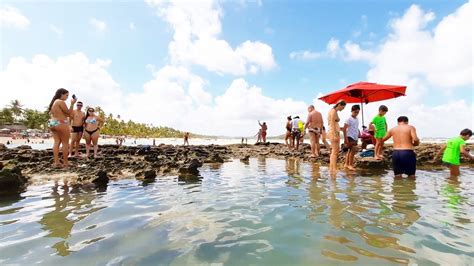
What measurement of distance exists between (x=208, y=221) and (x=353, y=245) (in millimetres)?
1831

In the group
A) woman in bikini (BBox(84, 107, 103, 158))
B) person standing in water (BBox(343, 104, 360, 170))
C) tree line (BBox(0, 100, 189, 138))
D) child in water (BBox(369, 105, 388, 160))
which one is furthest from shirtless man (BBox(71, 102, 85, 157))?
tree line (BBox(0, 100, 189, 138))

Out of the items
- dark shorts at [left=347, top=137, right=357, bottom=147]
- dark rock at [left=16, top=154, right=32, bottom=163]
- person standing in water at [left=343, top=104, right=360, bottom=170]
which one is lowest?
dark rock at [left=16, top=154, right=32, bottom=163]

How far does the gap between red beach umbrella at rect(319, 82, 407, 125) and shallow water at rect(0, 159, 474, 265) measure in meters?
4.41

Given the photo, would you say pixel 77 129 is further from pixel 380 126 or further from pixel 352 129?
pixel 380 126

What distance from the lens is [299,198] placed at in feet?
16.2

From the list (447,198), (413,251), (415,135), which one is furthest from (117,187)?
(415,135)

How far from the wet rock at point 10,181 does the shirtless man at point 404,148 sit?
8.93 metres

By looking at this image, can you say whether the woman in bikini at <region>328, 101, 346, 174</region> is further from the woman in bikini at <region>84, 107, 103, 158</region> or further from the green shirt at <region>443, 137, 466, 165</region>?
the woman in bikini at <region>84, 107, 103, 158</region>

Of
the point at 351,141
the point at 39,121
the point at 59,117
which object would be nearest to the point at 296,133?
the point at 351,141

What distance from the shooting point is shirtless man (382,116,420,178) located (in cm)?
689

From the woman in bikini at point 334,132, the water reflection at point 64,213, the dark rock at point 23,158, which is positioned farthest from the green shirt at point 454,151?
the dark rock at point 23,158

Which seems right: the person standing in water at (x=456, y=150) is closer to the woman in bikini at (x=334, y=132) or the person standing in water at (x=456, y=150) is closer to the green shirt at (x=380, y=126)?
the green shirt at (x=380, y=126)

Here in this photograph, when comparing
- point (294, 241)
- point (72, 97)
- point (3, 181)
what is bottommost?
point (294, 241)

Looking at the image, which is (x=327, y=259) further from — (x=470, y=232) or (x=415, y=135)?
(x=415, y=135)
